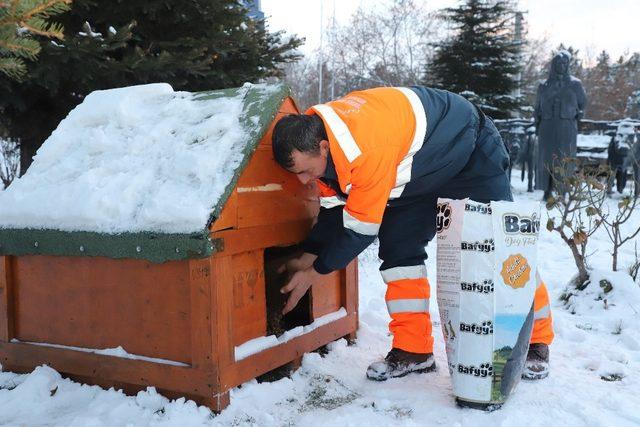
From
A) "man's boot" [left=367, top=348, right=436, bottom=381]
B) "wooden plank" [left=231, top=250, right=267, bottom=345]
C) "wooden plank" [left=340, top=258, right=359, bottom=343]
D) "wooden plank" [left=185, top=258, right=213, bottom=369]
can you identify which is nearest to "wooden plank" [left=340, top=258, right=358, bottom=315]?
"wooden plank" [left=340, top=258, right=359, bottom=343]

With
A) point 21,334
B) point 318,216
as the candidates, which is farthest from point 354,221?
point 21,334

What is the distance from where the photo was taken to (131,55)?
4.47 meters

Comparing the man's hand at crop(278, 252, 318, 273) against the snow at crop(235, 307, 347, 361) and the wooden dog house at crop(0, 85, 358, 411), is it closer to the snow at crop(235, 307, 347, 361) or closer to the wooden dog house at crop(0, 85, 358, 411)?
the wooden dog house at crop(0, 85, 358, 411)

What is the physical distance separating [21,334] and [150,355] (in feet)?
2.45

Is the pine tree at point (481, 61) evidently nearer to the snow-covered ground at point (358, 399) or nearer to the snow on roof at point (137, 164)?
the snow-covered ground at point (358, 399)

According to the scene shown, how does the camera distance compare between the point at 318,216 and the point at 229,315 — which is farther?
the point at 318,216

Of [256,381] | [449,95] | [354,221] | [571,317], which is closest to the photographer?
[354,221]

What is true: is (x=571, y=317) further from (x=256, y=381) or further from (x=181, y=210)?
(x=181, y=210)

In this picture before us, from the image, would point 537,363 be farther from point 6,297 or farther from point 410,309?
point 6,297

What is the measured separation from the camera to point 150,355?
2297 mm

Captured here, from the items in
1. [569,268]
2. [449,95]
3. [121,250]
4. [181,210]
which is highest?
[449,95]

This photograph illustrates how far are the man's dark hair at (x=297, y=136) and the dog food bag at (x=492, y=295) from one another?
0.64m

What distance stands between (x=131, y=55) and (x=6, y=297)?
2.50 m

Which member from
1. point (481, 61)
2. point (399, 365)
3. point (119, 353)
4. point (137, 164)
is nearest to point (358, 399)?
point (399, 365)
